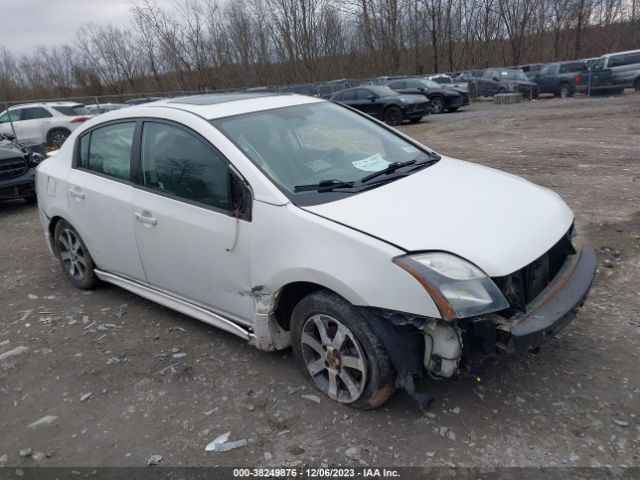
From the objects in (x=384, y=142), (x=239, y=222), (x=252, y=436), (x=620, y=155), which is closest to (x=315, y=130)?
(x=384, y=142)

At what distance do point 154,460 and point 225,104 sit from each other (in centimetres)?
234

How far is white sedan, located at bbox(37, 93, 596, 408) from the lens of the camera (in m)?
2.53

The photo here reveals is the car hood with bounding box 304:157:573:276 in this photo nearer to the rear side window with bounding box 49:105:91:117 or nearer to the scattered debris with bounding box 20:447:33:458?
the scattered debris with bounding box 20:447:33:458

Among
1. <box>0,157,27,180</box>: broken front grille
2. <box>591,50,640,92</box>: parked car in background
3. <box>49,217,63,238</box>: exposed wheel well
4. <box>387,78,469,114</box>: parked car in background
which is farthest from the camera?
<box>387,78,469,114</box>: parked car in background

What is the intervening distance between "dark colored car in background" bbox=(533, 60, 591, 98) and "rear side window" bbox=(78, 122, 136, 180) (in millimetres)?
23147

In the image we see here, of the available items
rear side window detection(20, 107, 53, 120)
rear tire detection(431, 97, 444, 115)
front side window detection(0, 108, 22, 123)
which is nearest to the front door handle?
rear side window detection(20, 107, 53, 120)

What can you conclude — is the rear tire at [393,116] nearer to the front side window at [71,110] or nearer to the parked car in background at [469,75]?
the front side window at [71,110]

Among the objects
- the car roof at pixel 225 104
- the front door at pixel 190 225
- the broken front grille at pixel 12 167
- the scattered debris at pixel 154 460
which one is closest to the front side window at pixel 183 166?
the front door at pixel 190 225

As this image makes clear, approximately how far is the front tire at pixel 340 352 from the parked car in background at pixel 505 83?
24.0 metres

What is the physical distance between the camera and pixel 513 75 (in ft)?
81.1

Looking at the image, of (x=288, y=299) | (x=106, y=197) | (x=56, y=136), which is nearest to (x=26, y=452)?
(x=288, y=299)

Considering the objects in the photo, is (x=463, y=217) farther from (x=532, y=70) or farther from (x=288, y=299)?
(x=532, y=70)

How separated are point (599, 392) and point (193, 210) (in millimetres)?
2639

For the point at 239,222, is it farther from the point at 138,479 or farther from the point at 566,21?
the point at 566,21
